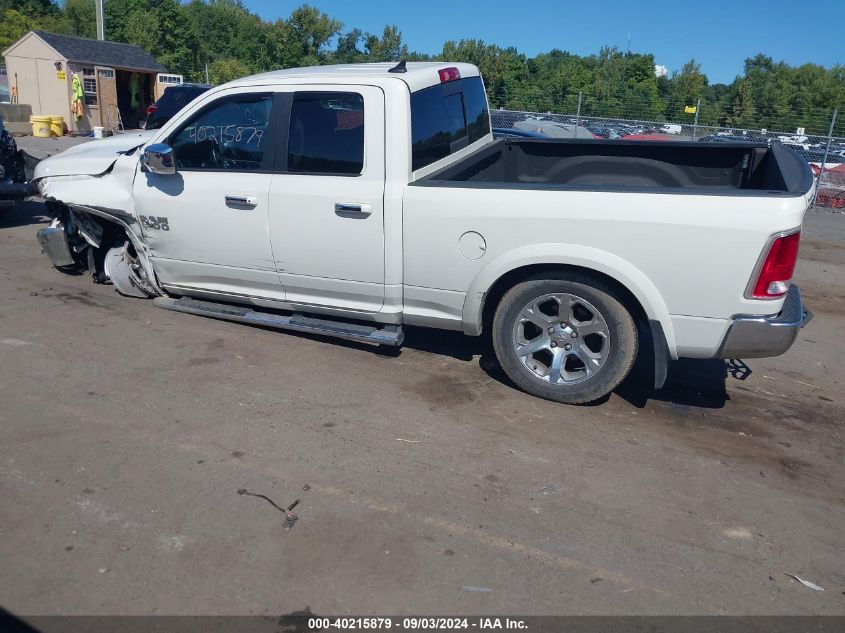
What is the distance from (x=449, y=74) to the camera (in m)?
5.33

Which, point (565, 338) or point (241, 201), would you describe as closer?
point (565, 338)

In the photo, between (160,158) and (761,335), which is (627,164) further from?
(160,158)

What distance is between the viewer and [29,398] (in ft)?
14.4

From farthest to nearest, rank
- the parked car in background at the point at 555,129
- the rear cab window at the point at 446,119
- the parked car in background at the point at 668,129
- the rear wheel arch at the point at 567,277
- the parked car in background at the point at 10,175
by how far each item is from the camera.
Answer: the parked car in background at the point at 668,129, the parked car in background at the point at 555,129, the parked car in background at the point at 10,175, the rear cab window at the point at 446,119, the rear wheel arch at the point at 567,277

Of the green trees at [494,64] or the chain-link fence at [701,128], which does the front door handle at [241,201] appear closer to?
the chain-link fence at [701,128]

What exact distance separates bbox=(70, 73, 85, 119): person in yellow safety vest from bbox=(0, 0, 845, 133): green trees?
16.0 m

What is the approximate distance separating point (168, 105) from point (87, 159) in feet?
38.6

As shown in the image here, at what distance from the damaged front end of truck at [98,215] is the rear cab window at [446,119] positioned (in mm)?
2350

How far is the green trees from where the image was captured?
109 feet

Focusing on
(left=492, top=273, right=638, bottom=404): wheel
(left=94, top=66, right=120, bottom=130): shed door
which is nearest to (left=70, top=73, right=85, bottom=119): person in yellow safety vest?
(left=94, top=66, right=120, bottom=130): shed door

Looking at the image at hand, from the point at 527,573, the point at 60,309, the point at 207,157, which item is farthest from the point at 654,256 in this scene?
the point at 60,309

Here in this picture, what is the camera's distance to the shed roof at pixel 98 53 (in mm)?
23578

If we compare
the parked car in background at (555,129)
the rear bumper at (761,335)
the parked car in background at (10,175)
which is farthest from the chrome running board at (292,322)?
the parked car in background at (555,129)

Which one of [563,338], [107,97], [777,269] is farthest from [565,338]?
[107,97]
